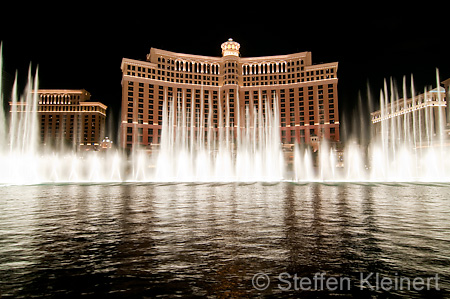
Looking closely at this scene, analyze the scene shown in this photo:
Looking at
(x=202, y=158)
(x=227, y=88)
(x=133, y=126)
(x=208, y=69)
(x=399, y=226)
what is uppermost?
(x=208, y=69)

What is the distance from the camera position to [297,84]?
101m

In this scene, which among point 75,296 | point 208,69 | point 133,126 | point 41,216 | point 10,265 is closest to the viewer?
point 75,296

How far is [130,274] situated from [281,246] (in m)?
3.05

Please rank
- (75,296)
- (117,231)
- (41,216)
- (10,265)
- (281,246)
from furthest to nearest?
(41,216) < (117,231) < (281,246) < (10,265) < (75,296)

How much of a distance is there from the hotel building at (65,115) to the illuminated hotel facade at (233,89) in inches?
1692

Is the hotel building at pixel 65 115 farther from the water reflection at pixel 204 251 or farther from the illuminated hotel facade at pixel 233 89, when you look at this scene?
the water reflection at pixel 204 251

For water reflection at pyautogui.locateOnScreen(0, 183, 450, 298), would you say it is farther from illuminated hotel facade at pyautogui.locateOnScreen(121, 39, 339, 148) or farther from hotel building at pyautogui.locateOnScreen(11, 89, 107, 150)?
hotel building at pyautogui.locateOnScreen(11, 89, 107, 150)

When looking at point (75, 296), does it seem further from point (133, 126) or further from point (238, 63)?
point (238, 63)

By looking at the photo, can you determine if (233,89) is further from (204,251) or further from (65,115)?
(204,251)

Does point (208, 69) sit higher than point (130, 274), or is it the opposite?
point (208, 69)

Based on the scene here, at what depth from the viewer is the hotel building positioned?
124 meters

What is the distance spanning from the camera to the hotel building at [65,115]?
124 metres

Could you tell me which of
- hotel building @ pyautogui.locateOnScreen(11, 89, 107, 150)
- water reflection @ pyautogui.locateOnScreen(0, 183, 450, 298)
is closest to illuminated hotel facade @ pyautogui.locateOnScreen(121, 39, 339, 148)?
hotel building @ pyautogui.locateOnScreen(11, 89, 107, 150)

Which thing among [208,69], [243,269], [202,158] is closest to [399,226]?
[243,269]
